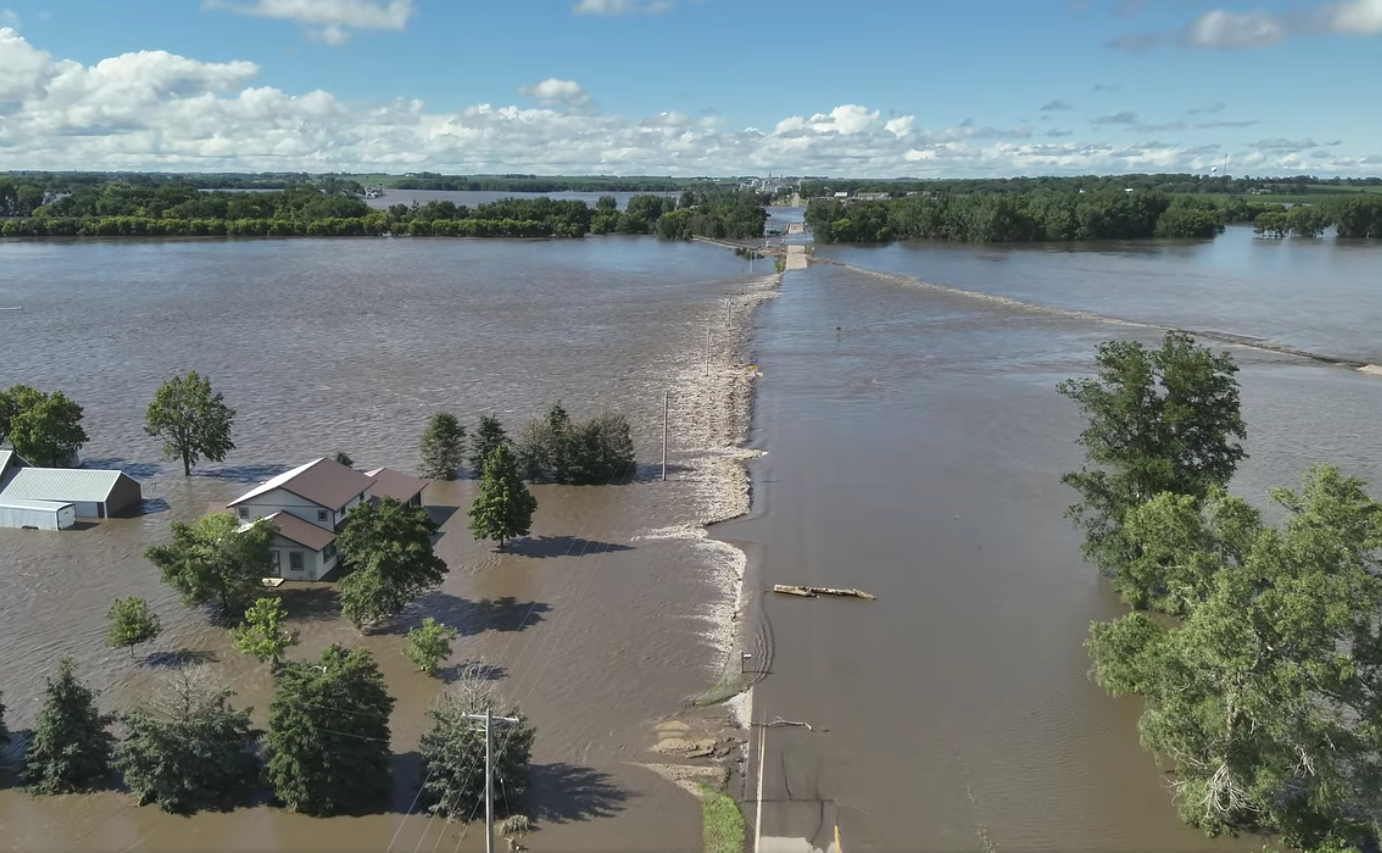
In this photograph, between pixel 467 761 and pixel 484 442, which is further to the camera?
pixel 484 442

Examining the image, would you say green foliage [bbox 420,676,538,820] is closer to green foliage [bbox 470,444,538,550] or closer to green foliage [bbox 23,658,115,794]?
green foliage [bbox 23,658,115,794]

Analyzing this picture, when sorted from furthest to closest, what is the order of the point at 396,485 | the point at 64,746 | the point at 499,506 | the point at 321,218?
1. the point at 321,218
2. the point at 396,485
3. the point at 499,506
4. the point at 64,746

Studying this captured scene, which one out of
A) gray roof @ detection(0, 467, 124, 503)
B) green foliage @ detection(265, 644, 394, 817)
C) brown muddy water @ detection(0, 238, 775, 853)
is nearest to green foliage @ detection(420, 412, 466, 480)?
brown muddy water @ detection(0, 238, 775, 853)

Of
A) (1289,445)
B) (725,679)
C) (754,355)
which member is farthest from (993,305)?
(725,679)

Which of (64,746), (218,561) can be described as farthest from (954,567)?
(64,746)

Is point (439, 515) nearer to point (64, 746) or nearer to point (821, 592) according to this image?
point (821, 592)

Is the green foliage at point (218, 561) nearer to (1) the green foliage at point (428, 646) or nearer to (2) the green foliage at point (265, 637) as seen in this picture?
(2) the green foliage at point (265, 637)

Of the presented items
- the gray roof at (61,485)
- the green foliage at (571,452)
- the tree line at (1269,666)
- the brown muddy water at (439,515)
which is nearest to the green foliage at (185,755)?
the brown muddy water at (439,515)
